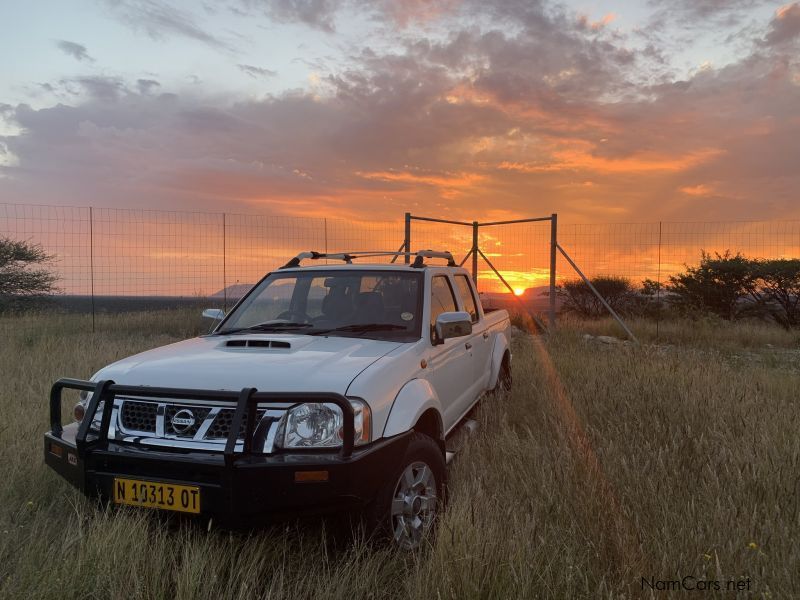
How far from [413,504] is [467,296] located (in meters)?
2.79

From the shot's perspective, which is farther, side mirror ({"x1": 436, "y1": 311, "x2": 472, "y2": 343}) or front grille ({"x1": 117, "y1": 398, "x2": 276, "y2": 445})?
side mirror ({"x1": 436, "y1": 311, "x2": 472, "y2": 343})

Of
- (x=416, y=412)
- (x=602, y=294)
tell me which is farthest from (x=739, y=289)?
(x=416, y=412)

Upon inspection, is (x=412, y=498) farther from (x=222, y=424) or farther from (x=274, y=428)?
(x=222, y=424)

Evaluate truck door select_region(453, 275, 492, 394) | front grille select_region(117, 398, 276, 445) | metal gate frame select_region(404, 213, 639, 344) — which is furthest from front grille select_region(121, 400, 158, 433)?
metal gate frame select_region(404, 213, 639, 344)

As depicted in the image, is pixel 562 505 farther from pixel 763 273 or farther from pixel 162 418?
pixel 763 273

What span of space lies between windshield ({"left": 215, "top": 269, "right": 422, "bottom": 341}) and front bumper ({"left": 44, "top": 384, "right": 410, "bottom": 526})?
4.13 ft

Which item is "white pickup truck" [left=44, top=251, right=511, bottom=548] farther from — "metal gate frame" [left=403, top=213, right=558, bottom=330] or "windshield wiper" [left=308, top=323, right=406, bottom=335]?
"metal gate frame" [left=403, top=213, right=558, bottom=330]

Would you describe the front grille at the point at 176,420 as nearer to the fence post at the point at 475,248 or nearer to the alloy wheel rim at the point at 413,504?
the alloy wheel rim at the point at 413,504

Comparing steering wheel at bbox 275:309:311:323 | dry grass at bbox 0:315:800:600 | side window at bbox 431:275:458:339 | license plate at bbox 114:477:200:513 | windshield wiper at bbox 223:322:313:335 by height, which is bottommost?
dry grass at bbox 0:315:800:600

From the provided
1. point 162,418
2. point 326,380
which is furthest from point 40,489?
point 326,380

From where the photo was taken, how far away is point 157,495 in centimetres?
288

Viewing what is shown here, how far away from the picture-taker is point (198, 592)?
2732 mm

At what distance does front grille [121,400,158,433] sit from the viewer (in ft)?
10.2

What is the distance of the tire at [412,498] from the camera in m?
2.92
